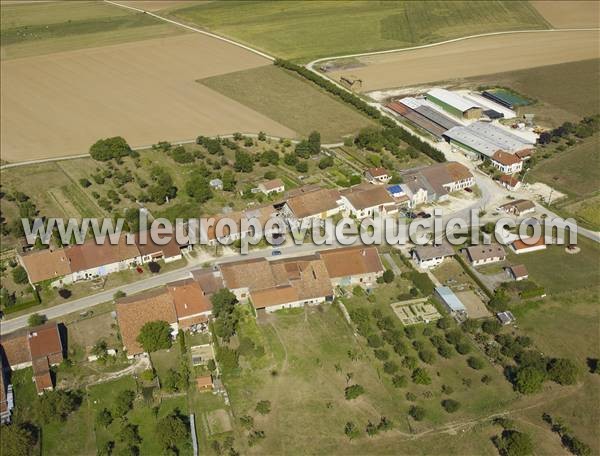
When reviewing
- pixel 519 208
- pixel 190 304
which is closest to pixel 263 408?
pixel 190 304

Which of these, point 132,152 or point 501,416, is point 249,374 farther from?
point 132,152

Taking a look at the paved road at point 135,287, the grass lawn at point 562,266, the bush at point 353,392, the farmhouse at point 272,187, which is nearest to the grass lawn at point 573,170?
the grass lawn at point 562,266

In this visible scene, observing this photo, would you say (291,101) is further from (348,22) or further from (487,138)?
(348,22)

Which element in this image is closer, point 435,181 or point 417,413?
point 417,413

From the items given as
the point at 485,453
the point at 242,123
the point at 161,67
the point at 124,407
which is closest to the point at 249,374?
the point at 124,407

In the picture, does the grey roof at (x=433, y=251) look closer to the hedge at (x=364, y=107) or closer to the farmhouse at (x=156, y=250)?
the hedge at (x=364, y=107)
